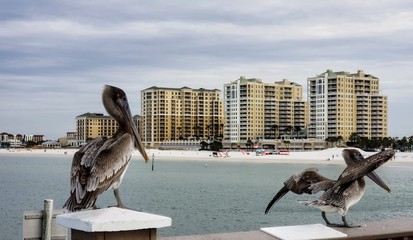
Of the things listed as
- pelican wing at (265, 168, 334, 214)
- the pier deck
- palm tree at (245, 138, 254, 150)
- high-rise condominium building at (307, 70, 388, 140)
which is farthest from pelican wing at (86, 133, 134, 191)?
palm tree at (245, 138, 254, 150)

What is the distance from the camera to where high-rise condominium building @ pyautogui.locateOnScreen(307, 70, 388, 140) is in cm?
18012

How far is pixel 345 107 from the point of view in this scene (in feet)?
594

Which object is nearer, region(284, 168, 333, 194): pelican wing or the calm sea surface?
region(284, 168, 333, 194): pelican wing

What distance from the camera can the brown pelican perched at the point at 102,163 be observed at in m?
5.95

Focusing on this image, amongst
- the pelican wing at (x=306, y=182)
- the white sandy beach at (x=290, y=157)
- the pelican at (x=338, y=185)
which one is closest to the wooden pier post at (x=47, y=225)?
the pelican at (x=338, y=185)

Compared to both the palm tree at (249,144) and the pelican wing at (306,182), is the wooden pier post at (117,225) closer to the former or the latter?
the pelican wing at (306,182)

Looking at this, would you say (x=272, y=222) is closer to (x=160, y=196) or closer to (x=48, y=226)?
(x=160, y=196)

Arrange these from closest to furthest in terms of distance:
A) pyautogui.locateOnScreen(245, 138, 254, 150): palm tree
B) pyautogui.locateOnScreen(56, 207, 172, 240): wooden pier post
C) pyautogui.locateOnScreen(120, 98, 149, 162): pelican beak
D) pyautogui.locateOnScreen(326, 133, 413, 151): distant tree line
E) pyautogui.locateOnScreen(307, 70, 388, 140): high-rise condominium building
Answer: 1. pyautogui.locateOnScreen(56, 207, 172, 240): wooden pier post
2. pyautogui.locateOnScreen(120, 98, 149, 162): pelican beak
3. pyautogui.locateOnScreen(326, 133, 413, 151): distant tree line
4. pyautogui.locateOnScreen(307, 70, 388, 140): high-rise condominium building
5. pyautogui.locateOnScreen(245, 138, 254, 150): palm tree

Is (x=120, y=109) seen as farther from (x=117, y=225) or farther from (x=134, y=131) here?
(x=117, y=225)

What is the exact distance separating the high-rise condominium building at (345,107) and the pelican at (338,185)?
571 feet

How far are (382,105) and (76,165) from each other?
187 m

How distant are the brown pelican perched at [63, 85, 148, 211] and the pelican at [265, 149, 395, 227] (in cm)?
196

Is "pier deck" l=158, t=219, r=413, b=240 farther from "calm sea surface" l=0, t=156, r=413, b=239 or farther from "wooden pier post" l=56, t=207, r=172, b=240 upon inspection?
"calm sea surface" l=0, t=156, r=413, b=239

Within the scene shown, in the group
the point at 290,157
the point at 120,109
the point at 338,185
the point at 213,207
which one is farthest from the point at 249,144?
the point at 120,109
